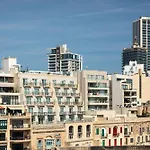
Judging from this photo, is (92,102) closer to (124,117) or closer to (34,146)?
(124,117)

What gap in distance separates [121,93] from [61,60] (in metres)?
93.1

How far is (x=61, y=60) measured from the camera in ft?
589

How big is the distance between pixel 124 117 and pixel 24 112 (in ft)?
68.8

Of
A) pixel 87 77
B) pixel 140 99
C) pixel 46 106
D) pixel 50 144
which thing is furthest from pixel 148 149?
pixel 140 99

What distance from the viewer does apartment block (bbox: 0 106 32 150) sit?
6106cm

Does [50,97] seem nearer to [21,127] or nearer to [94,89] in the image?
[21,127]

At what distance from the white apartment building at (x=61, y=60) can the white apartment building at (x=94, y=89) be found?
93.7 meters

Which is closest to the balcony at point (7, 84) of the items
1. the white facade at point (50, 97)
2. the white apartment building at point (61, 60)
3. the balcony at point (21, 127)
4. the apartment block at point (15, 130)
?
the white facade at point (50, 97)

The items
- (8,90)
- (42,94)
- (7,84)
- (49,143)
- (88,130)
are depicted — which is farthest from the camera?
(88,130)

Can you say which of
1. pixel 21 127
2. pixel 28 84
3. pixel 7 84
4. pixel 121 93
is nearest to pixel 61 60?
pixel 121 93

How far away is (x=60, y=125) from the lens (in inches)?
2682

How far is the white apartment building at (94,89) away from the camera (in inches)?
3174

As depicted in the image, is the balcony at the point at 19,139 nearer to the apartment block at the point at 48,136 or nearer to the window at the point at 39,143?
the apartment block at the point at 48,136

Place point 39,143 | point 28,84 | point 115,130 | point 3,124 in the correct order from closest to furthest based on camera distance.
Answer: point 3,124 → point 39,143 → point 28,84 → point 115,130
